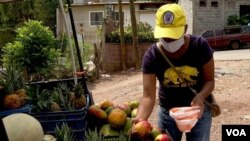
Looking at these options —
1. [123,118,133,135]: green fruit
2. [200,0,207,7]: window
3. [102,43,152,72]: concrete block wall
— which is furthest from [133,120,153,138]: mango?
[200,0,207,7]: window

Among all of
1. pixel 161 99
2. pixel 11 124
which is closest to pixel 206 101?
pixel 161 99

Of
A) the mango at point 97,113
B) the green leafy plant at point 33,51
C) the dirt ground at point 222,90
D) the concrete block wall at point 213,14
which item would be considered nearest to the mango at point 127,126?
the mango at point 97,113

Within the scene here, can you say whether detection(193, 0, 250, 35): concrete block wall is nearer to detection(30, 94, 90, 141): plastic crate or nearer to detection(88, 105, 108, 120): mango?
detection(88, 105, 108, 120): mango

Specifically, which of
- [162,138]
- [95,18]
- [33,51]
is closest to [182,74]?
[162,138]

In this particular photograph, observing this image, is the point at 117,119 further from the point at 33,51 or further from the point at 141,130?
the point at 33,51

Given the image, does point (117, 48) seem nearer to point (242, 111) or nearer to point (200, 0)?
point (242, 111)

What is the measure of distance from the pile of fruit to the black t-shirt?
358mm

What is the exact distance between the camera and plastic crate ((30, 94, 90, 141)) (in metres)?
3.13

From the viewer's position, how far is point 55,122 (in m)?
3.17

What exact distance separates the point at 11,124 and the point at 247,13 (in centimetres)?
3127

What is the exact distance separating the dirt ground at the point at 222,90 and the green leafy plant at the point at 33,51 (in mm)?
1998

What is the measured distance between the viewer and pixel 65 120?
10.3 feet

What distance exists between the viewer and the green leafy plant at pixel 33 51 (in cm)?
899

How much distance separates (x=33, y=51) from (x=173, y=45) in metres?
6.88
